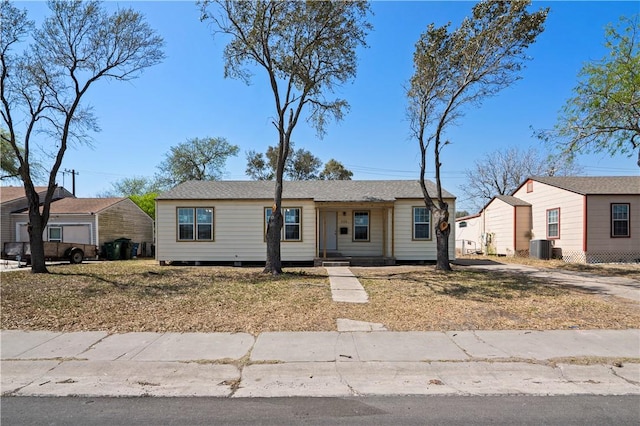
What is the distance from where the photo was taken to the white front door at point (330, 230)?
58.7ft

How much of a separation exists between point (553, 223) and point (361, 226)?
10.4 metres

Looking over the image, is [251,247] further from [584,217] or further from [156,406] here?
[584,217]

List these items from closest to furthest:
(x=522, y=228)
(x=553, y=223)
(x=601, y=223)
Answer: (x=601, y=223), (x=553, y=223), (x=522, y=228)

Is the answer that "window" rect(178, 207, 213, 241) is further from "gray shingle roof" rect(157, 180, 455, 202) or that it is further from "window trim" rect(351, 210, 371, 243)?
"window trim" rect(351, 210, 371, 243)

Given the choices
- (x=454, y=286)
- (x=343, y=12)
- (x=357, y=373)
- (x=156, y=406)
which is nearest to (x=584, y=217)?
(x=454, y=286)

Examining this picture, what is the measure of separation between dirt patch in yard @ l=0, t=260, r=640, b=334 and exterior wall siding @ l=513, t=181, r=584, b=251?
8488 mm

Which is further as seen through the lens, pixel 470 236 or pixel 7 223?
pixel 470 236

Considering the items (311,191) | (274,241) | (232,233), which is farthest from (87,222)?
(274,241)

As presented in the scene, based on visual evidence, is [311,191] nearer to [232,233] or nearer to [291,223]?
[291,223]

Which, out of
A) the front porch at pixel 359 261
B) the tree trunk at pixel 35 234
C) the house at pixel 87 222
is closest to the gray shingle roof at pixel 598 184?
the front porch at pixel 359 261

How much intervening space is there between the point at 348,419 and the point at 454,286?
7657mm

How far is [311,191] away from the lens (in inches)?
702

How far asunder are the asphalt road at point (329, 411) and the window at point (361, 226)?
45.7 ft

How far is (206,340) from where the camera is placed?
5.97 m
